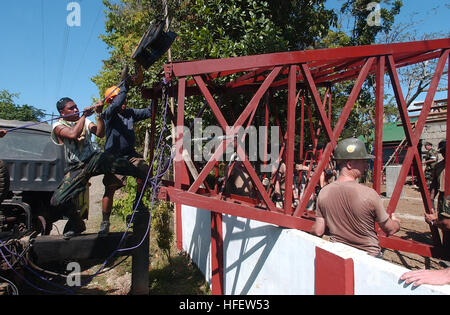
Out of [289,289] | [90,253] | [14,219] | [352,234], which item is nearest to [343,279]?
[352,234]

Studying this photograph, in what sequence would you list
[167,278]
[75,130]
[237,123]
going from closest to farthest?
1. [237,123]
2. [75,130]
3. [167,278]

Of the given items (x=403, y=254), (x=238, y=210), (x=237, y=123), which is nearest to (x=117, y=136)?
(x=237, y=123)

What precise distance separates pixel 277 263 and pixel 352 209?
935 millimetres

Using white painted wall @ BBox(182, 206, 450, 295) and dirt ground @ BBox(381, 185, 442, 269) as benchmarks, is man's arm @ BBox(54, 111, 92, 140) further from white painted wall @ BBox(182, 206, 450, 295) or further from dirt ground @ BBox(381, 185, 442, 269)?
dirt ground @ BBox(381, 185, 442, 269)

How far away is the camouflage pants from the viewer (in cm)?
338

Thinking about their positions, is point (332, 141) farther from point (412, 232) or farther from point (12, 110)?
point (12, 110)

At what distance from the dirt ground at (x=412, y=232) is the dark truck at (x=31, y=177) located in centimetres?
520

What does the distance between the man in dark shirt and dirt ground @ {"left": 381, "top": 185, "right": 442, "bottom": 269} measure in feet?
14.5

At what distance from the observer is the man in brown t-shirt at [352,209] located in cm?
231

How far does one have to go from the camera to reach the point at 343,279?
1.76 meters

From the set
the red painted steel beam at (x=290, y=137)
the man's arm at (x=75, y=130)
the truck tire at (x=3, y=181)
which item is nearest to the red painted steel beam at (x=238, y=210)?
the red painted steel beam at (x=290, y=137)

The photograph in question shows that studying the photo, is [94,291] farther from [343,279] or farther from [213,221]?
[343,279]

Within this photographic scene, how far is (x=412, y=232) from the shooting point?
252 inches

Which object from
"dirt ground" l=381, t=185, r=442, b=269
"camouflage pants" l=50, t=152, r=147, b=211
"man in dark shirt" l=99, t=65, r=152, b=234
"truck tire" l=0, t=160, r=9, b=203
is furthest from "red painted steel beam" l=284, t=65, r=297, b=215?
"truck tire" l=0, t=160, r=9, b=203
